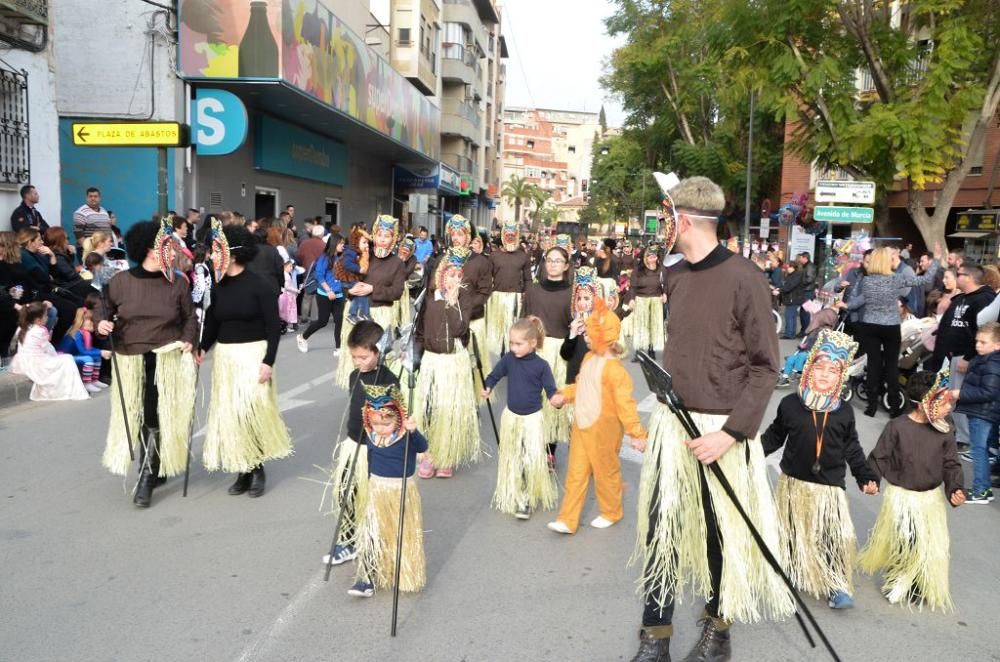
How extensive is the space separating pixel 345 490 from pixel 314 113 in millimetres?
16652

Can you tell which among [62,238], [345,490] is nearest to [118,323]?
[345,490]

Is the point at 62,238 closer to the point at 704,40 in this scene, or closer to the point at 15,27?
the point at 15,27

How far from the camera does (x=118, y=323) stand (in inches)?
222

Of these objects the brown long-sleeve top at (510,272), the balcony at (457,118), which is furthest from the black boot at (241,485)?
the balcony at (457,118)

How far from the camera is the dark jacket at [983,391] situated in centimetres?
630

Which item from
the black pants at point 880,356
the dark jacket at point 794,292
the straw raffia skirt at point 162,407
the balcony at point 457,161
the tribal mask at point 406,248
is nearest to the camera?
the straw raffia skirt at point 162,407

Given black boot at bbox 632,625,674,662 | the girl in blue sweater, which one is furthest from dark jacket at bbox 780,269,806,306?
black boot at bbox 632,625,674,662

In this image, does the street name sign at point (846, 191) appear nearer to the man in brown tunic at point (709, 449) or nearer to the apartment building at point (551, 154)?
the man in brown tunic at point (709, 449)

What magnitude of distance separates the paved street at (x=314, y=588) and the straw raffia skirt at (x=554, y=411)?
0.65 meters

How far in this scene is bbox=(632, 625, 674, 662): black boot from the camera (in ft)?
11.6

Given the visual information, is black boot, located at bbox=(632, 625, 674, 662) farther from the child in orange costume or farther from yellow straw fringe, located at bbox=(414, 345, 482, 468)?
yellow straw fringe, located at bbox=(414, 345, 482, 468)

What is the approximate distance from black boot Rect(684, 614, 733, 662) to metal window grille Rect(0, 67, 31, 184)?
11.7 meters

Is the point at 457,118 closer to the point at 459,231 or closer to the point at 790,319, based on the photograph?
the point at 790,319

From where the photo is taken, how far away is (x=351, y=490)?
461 cm
